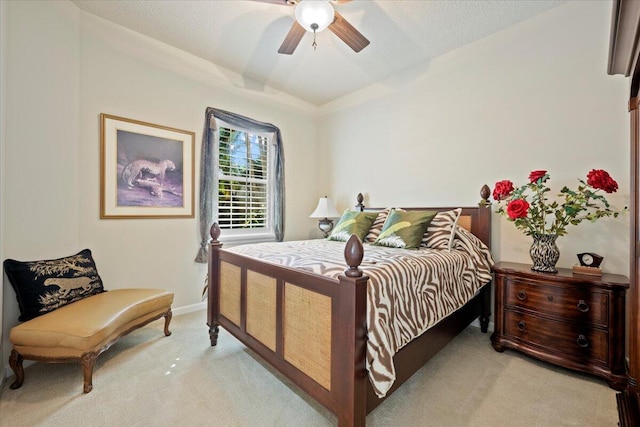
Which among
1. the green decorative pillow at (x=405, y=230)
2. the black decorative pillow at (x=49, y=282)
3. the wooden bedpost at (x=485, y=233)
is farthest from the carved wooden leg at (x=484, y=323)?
the black decorative pillow at (x=49, y=282)

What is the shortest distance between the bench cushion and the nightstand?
290cm

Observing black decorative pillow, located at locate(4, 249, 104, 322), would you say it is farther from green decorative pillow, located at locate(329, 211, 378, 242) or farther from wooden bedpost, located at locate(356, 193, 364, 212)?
wooden bedpost, located at locate(356, 193, 364, 212)

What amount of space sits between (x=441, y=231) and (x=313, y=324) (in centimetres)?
160

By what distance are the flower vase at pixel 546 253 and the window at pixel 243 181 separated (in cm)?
298

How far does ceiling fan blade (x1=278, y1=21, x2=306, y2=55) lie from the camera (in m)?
2.12

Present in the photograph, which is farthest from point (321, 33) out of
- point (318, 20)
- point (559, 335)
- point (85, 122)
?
point (559, 335)

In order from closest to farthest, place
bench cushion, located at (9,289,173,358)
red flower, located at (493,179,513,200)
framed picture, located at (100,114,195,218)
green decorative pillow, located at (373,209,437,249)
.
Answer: bench cushion, located at (9,289,173,358), red flower, located at (493,179,513,200), green decorative pillow, located at (373,209,437,249), framed picture, located at (100,114,195,218)

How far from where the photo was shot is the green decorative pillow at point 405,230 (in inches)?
95.6

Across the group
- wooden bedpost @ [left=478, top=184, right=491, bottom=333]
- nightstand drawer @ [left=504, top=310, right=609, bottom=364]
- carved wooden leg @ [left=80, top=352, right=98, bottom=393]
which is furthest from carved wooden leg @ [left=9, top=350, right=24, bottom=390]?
wooden bedpost @ [left=478, top=184, right=491, bottom=333]

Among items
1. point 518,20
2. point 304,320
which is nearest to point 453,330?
point 304,320

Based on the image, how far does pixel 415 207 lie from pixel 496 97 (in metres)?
1.34

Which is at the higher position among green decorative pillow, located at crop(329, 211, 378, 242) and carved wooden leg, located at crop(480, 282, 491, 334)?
green decorative pillow, located at crop(329, 211, 378, 242)

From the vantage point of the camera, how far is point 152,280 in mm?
2859

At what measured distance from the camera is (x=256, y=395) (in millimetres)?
1703
